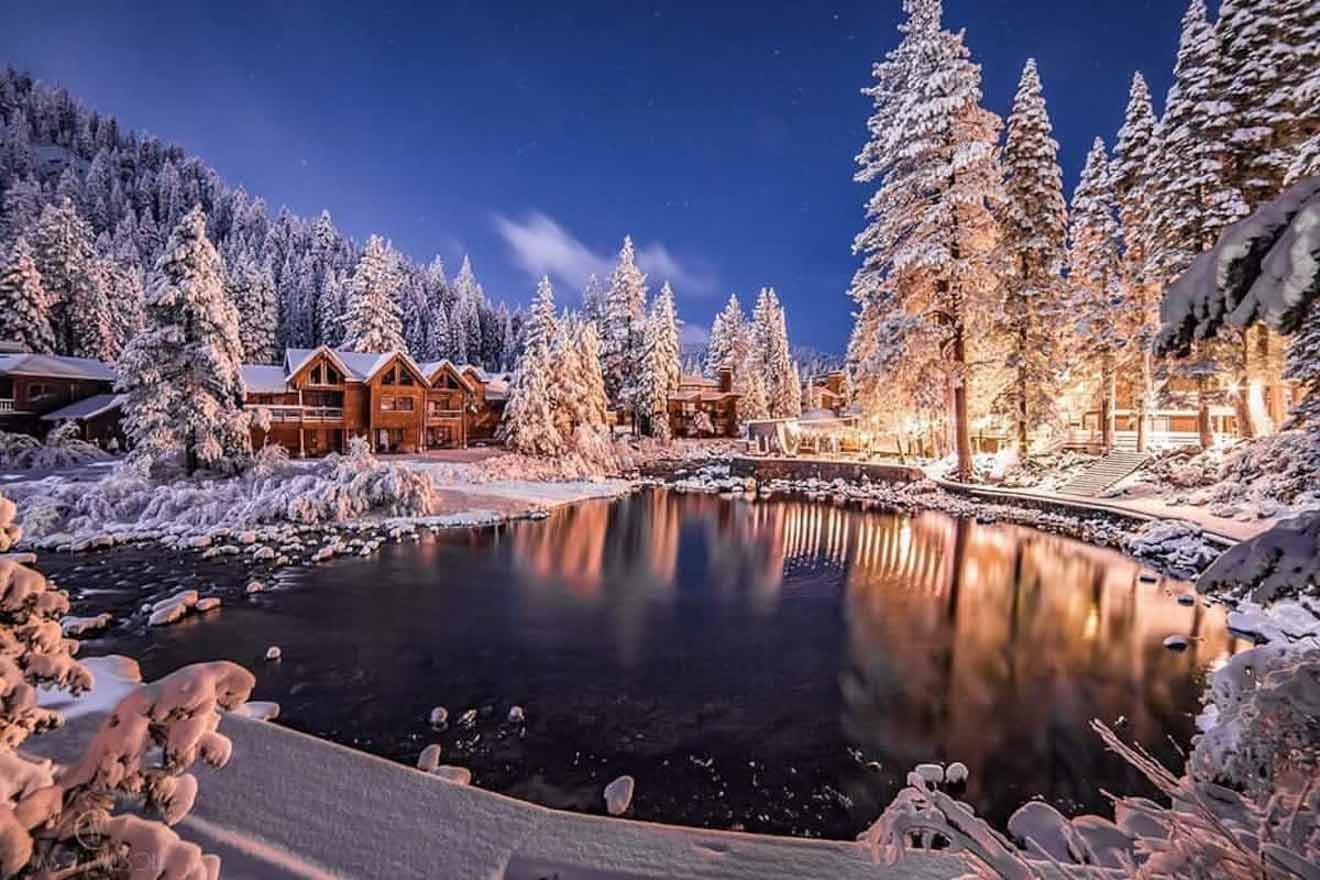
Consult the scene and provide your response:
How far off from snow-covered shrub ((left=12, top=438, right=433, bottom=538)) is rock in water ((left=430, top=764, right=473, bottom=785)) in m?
17.3

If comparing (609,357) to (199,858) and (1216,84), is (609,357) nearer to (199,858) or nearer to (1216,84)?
(1216,84)

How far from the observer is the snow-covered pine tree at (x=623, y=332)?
53.1 meters

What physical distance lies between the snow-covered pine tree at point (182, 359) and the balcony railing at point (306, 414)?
42.0 feet

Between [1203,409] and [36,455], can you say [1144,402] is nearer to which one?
[1203,409]

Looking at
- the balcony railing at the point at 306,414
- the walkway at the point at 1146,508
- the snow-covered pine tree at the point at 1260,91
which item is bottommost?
the walkway at the point at 1146,508

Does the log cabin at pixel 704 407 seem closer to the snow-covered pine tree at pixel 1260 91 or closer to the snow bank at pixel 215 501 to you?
the snow bank at pixel 215 501

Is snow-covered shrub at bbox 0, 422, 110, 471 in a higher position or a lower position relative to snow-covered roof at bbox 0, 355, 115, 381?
lower

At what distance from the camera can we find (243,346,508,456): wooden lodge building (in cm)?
3578

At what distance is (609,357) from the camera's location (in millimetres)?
53750

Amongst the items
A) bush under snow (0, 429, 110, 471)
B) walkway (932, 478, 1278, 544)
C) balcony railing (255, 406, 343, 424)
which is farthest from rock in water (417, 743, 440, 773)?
balcony railing (255, 406, 343, 424)

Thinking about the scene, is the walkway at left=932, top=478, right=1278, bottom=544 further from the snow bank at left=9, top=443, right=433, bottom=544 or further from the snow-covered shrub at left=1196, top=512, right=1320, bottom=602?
the snow bank at left=9, top=443, right=433, bottom=544

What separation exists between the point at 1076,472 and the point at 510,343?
68.9 meters

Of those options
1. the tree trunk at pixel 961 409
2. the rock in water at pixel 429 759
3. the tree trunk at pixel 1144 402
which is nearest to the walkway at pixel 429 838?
the rock in water at pixel 429 759

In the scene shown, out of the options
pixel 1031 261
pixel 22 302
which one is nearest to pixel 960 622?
pixel 1031 261
